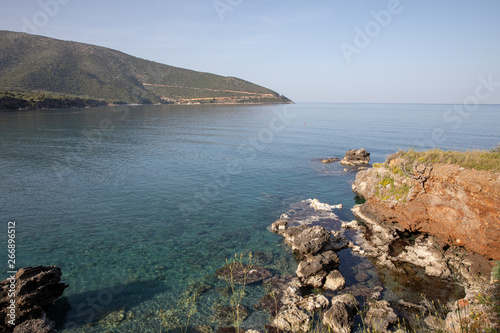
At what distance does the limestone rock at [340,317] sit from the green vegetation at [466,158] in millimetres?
11897

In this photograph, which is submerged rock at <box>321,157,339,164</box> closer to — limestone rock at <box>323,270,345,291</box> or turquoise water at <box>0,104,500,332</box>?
turquoise water at <box>0,104,500,332</box>

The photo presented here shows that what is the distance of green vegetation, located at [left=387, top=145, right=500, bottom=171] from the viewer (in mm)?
16172

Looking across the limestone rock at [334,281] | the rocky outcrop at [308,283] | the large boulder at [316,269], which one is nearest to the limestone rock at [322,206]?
the rocky outcrop at [308,283]

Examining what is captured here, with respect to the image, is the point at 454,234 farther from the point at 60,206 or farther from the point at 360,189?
the point at 60,206

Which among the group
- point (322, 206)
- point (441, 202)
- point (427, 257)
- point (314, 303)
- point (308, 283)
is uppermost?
point (441, 202)

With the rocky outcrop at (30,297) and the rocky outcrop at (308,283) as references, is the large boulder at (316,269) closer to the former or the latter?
the rocky outcrop at (308,283)

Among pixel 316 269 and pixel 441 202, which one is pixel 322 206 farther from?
pixel 316 269

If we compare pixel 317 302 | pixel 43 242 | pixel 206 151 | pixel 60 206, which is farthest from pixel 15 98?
pixel 317 302

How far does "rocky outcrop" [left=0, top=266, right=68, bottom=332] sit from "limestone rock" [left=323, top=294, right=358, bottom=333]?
11.0 m

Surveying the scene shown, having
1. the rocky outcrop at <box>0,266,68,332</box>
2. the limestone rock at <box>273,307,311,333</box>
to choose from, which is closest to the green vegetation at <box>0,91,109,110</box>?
the rocky outcrop at <box>0,266,68,332</box>

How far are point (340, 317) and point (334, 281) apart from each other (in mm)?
3037

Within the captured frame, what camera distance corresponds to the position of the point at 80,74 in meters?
143

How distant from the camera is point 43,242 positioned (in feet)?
56.7

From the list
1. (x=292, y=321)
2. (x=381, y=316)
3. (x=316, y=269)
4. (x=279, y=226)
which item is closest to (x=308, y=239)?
(x=316, y=269)
